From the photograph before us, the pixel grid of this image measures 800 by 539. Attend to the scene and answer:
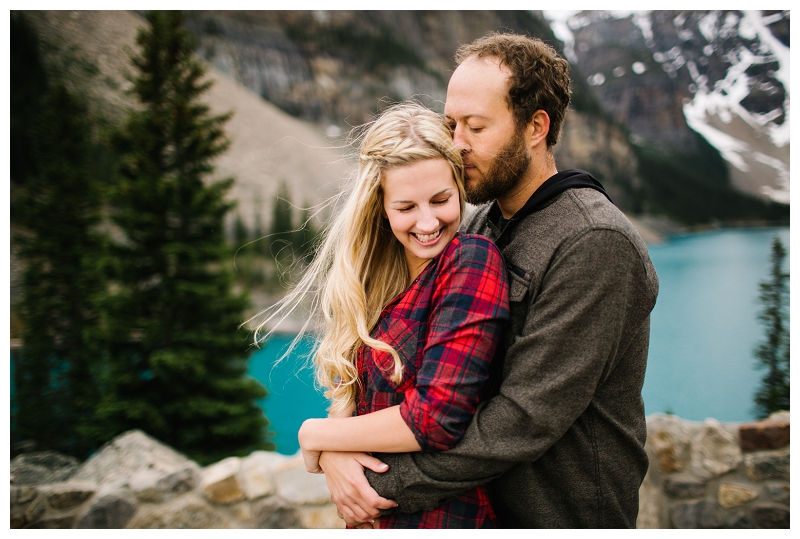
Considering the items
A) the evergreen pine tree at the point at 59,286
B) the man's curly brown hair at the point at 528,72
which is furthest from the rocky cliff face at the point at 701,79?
the evergreen pine tree at the point at 59,286

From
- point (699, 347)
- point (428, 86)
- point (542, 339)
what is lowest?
point (699, 347)

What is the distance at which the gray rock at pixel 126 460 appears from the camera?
2944 mm

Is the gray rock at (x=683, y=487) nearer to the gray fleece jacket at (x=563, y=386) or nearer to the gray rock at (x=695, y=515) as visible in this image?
the gray rock at (x=695, y=515)

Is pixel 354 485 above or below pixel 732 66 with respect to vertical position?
below

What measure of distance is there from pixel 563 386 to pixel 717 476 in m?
2.10

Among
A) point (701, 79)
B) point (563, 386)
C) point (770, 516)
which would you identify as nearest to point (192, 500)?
point (563, 386)

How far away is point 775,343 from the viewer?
5.15 metres

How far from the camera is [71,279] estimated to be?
35.9ft

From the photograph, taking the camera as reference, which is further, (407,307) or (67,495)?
(67,495)

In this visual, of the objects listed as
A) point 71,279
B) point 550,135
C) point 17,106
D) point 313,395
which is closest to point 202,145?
point 71,279

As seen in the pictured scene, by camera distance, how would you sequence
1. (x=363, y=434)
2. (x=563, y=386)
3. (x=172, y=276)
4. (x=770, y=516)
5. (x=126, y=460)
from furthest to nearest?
(x=172, y=276) → (x=126, y=460) → (x=770, y=516) → (x=363, y=434) → (x=563, y=386)

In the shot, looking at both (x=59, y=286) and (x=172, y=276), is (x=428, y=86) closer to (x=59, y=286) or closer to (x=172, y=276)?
(x=59, y=286)

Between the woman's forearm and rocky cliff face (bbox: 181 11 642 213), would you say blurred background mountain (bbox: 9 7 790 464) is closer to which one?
rocky cliff face (bbox: 181 11 642 213)

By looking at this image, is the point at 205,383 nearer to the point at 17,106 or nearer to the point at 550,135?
the point at 550,135
